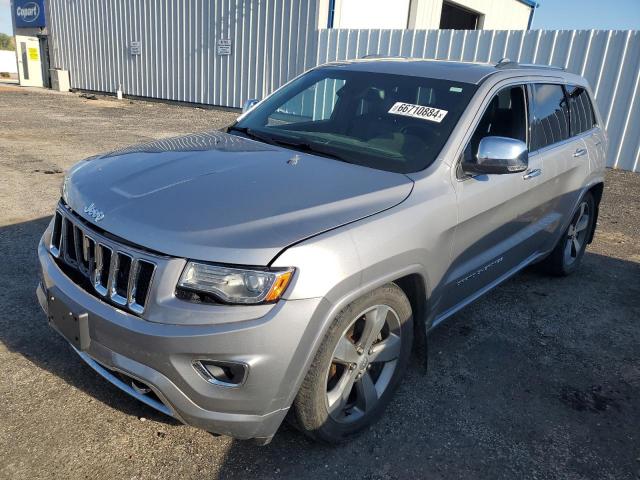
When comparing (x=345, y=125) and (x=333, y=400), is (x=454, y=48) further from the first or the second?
(x=333, y=400)

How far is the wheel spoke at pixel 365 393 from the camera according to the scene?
8.66 feet

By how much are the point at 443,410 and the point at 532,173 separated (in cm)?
179

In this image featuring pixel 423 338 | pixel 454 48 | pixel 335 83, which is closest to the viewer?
pixel 423 338

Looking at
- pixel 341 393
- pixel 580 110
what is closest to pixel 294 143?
pixel 341 393

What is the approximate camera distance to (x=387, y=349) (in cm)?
272

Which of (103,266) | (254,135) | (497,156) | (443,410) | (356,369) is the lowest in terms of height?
(443,410)

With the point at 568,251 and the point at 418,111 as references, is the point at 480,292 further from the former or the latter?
the point at 568,251

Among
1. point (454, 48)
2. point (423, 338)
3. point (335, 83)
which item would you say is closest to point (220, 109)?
point (454, 48)

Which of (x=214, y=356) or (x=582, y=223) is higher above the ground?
(x=214, y=356)

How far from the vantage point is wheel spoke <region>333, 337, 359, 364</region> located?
240 centimetres

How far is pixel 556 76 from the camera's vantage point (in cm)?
434

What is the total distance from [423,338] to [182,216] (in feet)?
4.92

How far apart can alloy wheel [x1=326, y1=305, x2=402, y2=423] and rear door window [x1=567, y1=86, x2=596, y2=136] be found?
9.52 feet

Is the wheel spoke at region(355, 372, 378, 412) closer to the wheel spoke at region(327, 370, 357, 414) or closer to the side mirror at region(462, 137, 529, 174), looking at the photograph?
the wheel spoke at region(327, 370, 357, 414)
